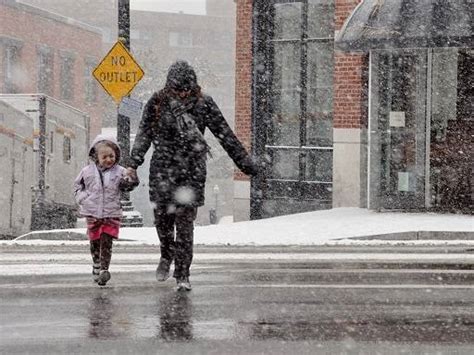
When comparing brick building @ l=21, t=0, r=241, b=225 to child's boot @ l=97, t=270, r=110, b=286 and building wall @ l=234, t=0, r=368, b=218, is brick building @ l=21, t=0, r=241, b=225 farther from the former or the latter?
child's boot @ l=97, t=270, r=110, b=286

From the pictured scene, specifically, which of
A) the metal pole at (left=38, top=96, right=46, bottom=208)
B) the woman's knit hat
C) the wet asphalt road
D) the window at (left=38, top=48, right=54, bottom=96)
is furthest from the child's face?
the window at (left=38, top=48, right=54, bottom=96)

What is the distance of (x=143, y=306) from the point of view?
7.84 metres

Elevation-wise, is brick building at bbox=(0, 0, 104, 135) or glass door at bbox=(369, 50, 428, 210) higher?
brick building at bbox=(0, 0, 104, 135)

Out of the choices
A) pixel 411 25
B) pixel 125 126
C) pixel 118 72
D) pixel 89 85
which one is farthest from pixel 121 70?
pixel 89 85

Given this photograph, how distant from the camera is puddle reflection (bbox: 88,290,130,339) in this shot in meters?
6.70

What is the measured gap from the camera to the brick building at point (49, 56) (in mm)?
38188

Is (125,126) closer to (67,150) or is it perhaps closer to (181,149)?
(67,150)

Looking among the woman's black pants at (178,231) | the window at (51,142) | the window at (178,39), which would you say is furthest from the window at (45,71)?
the window at (178,39)

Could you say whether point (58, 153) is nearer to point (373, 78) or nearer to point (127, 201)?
point (127, 201)

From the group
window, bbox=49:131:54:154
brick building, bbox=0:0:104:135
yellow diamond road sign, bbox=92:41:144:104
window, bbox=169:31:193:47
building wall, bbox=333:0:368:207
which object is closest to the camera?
yellow diamond road sign, bbox=92:41:144:104

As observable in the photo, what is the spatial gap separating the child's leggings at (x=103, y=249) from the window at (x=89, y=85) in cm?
3604

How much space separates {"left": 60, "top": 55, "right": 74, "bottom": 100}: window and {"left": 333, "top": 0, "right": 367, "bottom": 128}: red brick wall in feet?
78.8

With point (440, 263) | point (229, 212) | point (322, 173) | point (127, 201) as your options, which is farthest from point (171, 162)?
point (229, 212)

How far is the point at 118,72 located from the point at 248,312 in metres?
10.6
